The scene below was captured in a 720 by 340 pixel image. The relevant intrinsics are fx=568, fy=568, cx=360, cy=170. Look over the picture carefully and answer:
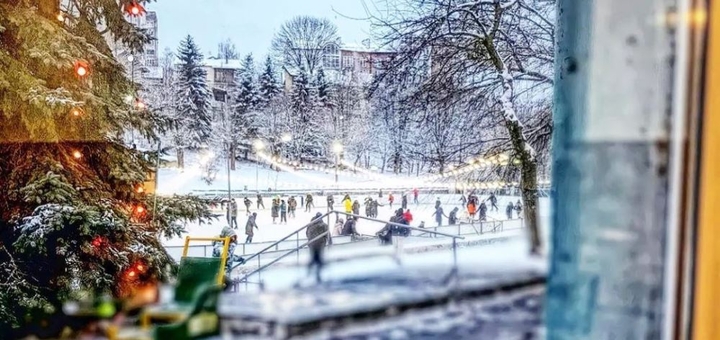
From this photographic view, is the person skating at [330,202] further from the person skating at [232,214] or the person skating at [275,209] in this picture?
the person skating at [232,214]

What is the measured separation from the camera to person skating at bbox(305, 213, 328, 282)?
882 mm

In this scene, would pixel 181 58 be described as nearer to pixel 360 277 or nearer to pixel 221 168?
pixel 221 168

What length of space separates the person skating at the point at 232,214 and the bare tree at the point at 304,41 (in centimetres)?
34

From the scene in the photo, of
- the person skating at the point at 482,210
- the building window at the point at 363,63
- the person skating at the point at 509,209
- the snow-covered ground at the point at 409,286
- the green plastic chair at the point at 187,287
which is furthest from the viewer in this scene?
the building window at the point at 363,63

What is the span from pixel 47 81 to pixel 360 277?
107 cm

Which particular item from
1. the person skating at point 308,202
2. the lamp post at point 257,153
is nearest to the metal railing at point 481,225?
the person skating at point 308,202

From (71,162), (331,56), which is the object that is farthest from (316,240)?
(71,162)

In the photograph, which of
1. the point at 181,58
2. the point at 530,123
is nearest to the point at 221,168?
the point at 181,58

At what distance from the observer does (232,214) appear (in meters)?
1.30

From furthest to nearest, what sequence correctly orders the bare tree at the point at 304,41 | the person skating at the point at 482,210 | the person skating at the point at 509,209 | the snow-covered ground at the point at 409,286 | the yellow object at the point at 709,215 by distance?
the bare tree at the point at 304,41
the person skating at the point at 482,210
the person skating at the point at 509,209
the snow-covered ground at the point at 409,286
the yellow object at the point at 709,215

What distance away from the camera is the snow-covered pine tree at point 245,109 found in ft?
4.06

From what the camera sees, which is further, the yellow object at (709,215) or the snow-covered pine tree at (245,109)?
the snow-covered pine tree at (245,109)

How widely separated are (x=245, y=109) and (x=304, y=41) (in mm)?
199

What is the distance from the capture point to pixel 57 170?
1339mm
